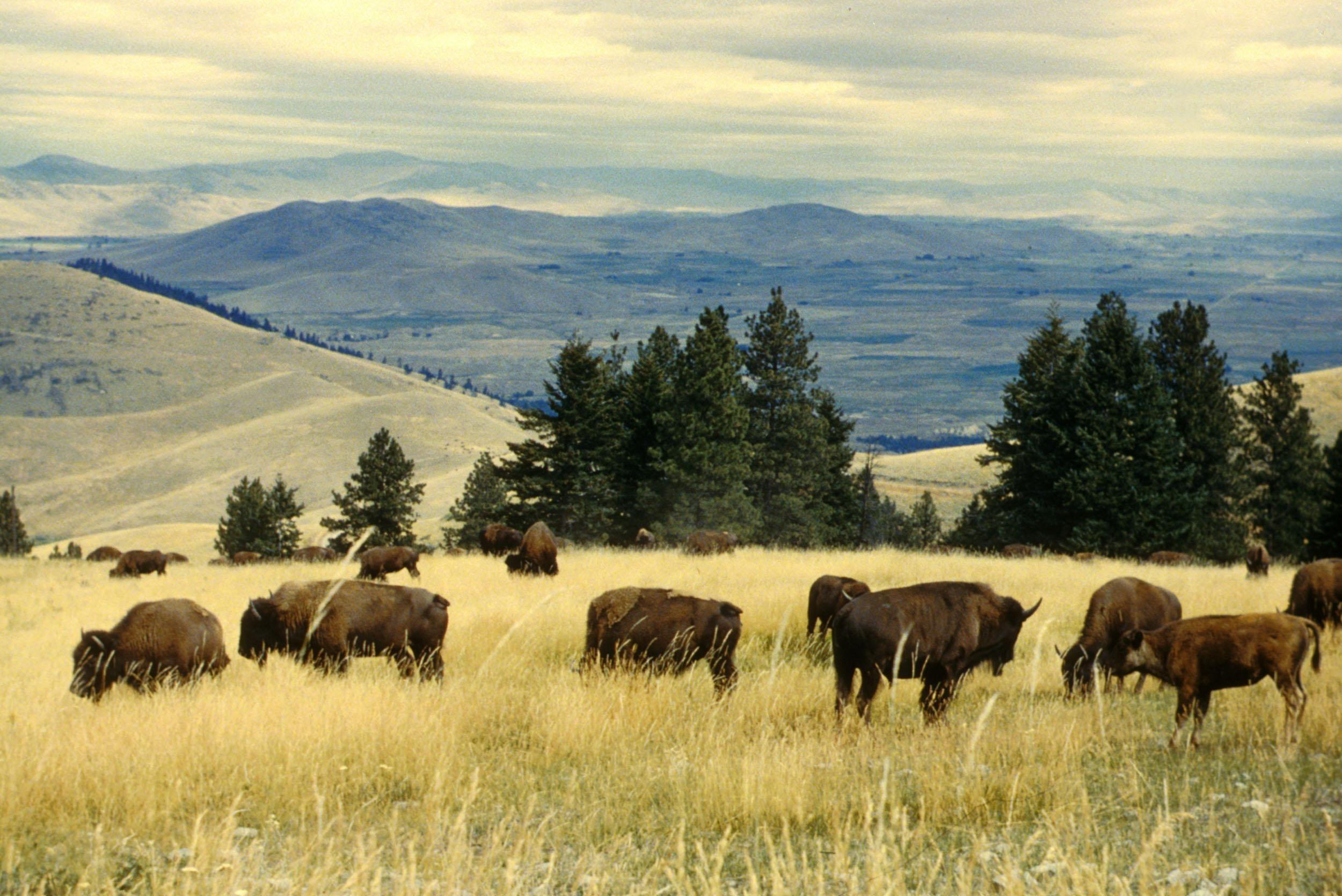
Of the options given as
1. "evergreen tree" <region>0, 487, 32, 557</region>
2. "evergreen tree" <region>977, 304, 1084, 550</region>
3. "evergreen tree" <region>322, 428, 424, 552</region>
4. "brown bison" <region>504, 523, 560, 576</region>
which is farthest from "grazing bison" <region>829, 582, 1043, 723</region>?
"evergreen tree" <region>0, 487, 32, 557</region>

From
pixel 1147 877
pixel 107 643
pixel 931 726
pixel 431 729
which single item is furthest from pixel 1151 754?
pixel 107 643

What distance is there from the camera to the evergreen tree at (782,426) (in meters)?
58.3

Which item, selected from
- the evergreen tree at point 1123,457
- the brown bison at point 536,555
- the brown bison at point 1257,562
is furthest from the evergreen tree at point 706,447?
the brown bison at point 1257,562

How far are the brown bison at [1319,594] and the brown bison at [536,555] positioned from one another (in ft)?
43.5

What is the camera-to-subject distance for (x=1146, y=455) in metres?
48.5

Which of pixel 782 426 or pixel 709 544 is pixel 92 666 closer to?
pixel 709 544

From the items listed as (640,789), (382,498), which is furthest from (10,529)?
(640,789)

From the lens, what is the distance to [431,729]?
9.17 m

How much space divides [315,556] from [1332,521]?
142ft

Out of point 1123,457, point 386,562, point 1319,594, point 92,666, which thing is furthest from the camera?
point 1123,457

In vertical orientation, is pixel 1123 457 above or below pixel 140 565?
above

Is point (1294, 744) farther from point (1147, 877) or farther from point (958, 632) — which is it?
point (1147, 877)

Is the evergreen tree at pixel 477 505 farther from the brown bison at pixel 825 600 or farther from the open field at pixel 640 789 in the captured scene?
the open field at pixel 640 789

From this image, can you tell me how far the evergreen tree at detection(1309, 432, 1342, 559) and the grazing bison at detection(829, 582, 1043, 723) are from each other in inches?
1890
